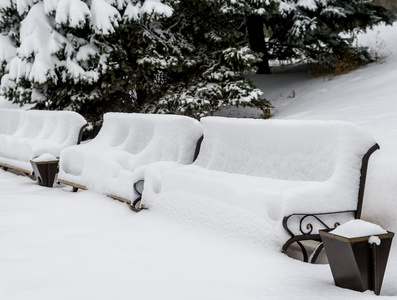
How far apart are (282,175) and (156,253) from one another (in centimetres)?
145

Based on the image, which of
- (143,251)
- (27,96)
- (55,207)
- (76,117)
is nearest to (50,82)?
(27,96)

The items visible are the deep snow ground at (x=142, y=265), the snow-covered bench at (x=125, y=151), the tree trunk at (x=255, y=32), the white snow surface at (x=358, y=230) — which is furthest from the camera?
the tree trunk at (x=255, y=32)

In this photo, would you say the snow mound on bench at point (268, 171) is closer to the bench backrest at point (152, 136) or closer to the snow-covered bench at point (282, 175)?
the snow-covered bench at point (282, 175)

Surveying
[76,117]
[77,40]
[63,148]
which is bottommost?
[63,148]

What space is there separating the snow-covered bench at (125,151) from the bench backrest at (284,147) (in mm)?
482

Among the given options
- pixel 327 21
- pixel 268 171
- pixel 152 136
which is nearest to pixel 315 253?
pixel 268 171

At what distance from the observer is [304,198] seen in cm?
403

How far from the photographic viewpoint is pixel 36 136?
400 inches

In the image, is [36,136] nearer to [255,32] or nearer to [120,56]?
[120,56]

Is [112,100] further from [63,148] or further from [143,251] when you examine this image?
[143,251]

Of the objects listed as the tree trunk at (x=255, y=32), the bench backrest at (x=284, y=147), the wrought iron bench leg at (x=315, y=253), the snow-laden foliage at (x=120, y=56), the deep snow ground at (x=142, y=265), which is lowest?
the deep snow ground at (x=142, y=265)

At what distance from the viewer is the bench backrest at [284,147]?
13.6ft

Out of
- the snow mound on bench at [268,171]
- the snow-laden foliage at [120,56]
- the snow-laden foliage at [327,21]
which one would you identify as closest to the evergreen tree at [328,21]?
the snow-laden foliage at [327,21]

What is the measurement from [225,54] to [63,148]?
16.5 ft
